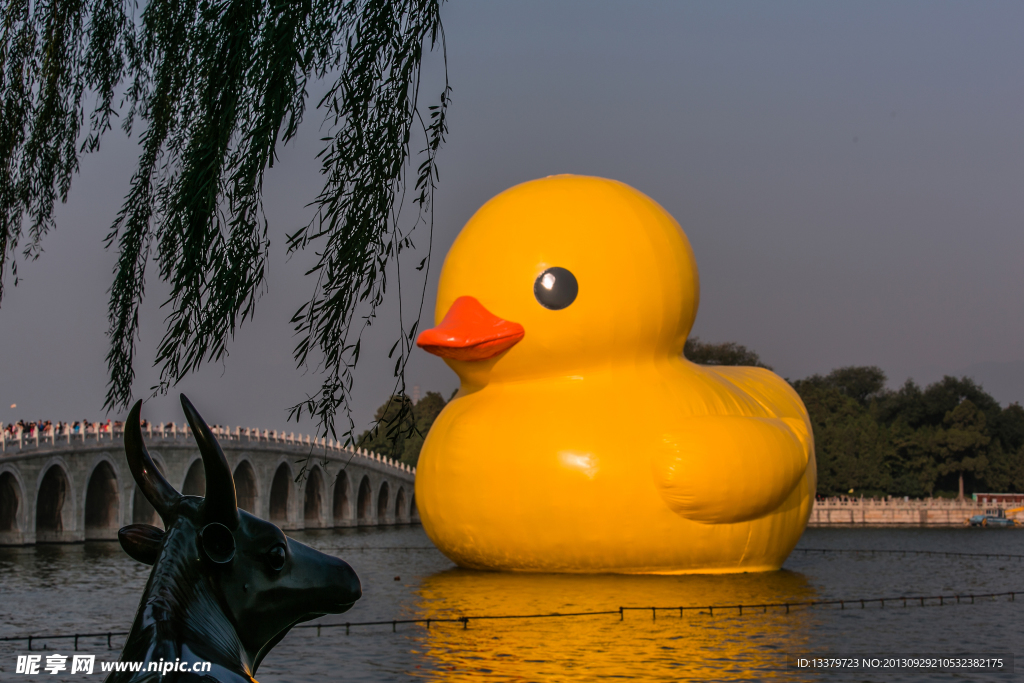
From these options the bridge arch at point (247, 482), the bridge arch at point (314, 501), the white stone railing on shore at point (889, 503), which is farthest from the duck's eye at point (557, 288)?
the white stone railing on shore at point (889, 503)

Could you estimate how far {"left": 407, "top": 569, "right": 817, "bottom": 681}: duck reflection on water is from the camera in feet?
28.0

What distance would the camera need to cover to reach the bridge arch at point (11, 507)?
81.9ft

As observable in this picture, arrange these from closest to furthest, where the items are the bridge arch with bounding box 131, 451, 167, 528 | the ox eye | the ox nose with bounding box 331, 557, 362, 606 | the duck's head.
Result: 1. the ox eye
2. the ox nose with bounding box 331, 557, 362, 606
3. the duck's head
4. the bridge arch with bounding box 131, 451, 167, 528

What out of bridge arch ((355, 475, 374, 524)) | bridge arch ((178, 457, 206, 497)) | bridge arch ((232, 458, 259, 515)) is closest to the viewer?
bridge arch ((178, 457, 206, 497))

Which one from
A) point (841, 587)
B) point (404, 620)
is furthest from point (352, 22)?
point (841, 587)

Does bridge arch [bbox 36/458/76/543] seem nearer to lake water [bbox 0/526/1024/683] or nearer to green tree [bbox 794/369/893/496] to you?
lake water [bbox 0/526/1024/683]

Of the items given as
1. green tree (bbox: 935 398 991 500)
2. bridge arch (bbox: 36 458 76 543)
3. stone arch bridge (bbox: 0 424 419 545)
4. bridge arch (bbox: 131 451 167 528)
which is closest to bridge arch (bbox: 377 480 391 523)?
stone arch bridge (bbox: 0 424 419 545)

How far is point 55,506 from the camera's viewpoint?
91.7 ft

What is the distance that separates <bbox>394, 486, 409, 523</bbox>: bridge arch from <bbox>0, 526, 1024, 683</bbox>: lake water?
3380cm

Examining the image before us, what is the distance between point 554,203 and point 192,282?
35.0 ft

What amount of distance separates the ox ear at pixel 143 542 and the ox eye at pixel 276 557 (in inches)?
13.3

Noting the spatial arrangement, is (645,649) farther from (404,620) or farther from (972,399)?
(972,399)

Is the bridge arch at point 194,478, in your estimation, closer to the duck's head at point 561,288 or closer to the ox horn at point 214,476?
the duck's head at point 561,288

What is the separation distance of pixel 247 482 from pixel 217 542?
119 ft
